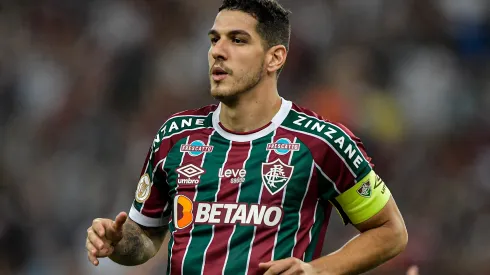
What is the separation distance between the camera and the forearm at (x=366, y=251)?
3881 mm

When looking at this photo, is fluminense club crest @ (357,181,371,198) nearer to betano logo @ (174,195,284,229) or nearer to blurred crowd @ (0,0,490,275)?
betano logo @ (174,195,284,229)

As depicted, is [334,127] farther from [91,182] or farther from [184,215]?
[91,182]

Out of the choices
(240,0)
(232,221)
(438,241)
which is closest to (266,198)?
(232,221)

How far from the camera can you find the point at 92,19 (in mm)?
10203

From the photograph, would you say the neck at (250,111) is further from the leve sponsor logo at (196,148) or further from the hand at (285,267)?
the hand at (285,267)

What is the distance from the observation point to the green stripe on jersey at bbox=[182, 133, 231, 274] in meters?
3.96

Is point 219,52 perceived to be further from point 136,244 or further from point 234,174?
point 136,244

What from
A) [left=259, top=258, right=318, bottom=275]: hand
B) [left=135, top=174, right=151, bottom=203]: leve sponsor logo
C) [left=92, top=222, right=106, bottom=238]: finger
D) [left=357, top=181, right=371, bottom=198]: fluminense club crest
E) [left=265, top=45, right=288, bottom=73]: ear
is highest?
[left=265, top=45, right=288, bottom=73]: ear

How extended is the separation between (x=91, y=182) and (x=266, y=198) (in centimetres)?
517

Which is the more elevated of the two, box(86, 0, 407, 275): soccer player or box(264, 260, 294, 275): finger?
box(86, 0, 407, 275): soccer player

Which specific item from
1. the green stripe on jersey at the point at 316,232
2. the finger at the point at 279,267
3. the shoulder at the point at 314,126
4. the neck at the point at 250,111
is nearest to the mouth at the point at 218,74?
the neck at the point at 250,111

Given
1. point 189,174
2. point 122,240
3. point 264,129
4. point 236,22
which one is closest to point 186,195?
point 189,174

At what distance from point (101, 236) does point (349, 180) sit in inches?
43.3

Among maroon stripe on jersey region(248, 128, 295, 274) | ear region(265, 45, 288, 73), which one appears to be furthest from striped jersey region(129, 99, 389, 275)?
ear region(265, 45, 288, 73)
